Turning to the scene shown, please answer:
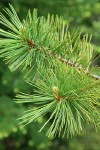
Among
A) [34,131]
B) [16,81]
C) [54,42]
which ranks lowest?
[34,131]

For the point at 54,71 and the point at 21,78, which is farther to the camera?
the point at 21,78

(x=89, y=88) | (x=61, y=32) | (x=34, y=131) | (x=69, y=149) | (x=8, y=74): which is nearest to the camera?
(x=89, y=88)

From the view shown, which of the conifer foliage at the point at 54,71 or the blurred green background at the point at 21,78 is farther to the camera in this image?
the blurred green background at the point at 21,78

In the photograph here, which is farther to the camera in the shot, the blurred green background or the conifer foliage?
the blurred green background

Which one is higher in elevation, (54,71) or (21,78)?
(54,71)

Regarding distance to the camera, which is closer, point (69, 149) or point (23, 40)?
point (23, 40)

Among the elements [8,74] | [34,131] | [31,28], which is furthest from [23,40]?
[34,131]

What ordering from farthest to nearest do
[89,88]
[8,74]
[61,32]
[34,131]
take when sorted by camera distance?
[34,131], [8,74], [61,32], [89,88]

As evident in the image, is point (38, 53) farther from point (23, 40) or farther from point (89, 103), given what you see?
point (89, 103)
